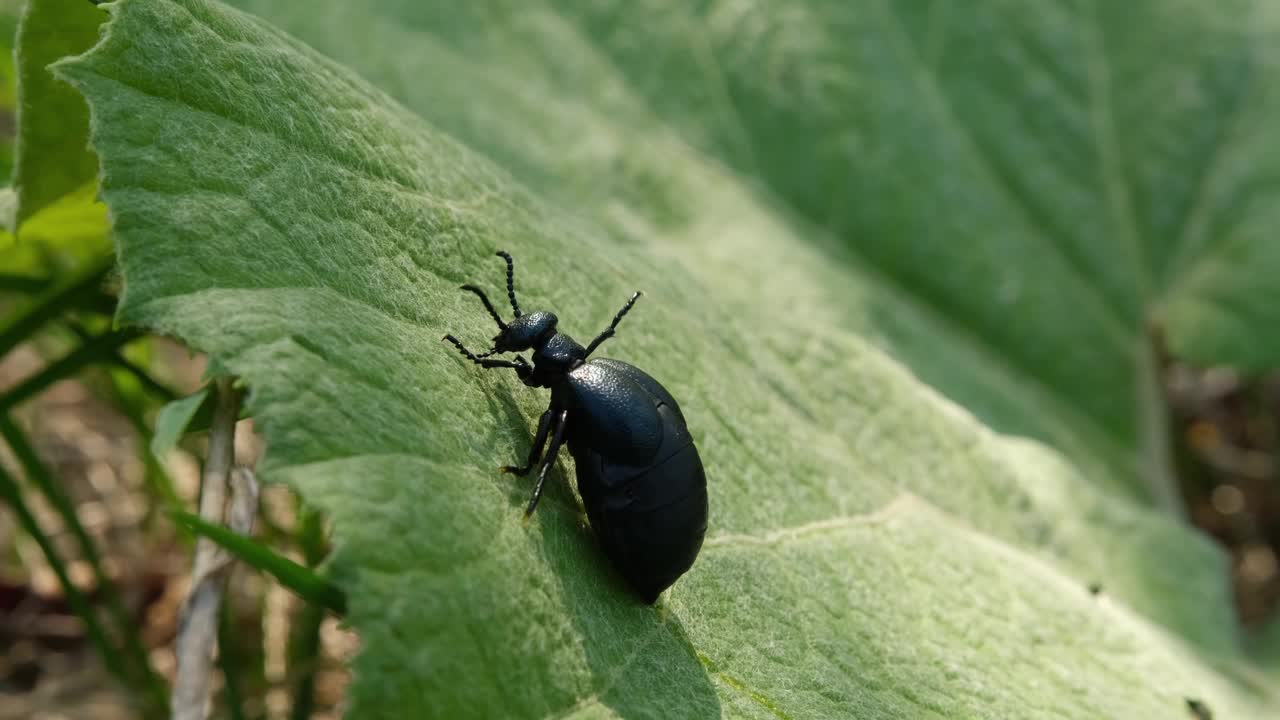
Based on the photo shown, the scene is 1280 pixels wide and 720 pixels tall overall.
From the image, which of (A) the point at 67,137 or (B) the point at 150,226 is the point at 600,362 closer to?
(B) the point at 150,226

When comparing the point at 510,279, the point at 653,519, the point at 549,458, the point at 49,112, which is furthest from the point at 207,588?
the point at 49,112

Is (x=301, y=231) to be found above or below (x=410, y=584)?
above

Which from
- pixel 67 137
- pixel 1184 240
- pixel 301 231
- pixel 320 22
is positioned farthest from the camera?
pixel 1184 240

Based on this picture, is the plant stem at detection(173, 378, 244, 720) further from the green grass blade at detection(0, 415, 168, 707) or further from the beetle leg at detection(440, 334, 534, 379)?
the green grass blade at detection(0, 415, 168, 707)

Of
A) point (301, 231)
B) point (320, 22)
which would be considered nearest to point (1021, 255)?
point (320, 22)

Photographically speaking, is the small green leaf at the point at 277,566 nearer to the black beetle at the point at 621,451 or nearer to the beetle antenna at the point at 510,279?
the black beetle at the point at 621,451

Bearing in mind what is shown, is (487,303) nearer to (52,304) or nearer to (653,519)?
(653,519)
